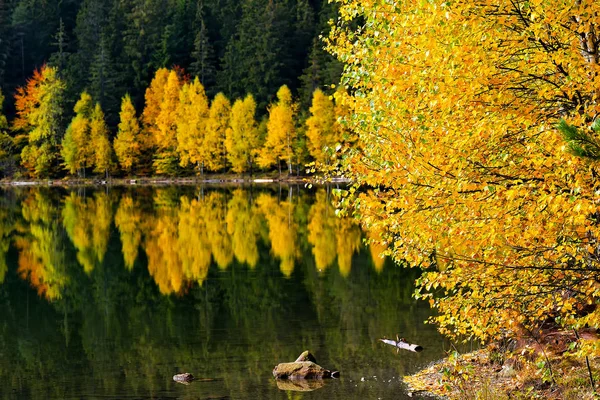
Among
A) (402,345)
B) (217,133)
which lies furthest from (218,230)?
(217,133)

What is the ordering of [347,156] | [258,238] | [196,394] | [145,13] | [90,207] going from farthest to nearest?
1. [145,13]
2. [90,207]
3. [258,238]
4. [196,394]
5. [347,156]

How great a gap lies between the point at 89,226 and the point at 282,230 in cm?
1436

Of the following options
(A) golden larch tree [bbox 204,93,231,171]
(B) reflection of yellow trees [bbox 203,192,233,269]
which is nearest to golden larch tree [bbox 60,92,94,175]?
(A) golden larch tree [bbox 204,93,231,171]

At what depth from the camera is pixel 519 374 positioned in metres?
15.0

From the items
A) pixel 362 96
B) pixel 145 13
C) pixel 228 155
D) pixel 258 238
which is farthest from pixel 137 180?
pixel 362 96

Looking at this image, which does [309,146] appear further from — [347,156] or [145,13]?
[347,156]

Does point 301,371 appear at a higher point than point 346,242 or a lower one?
higher

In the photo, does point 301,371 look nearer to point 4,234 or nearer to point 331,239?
point 331,239

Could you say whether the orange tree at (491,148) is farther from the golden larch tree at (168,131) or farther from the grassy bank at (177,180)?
the golden larch tree at (168,131)

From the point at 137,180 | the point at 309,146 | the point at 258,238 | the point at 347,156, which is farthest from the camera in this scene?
the point at 137,180

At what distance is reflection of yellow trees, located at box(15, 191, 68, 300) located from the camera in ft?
107

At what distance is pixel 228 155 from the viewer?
336 ft

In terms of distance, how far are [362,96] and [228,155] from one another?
90.3 metres

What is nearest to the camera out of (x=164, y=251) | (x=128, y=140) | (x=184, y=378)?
(x=184, y=378)
